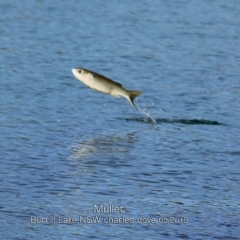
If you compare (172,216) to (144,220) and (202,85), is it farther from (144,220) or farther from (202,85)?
(202,85)

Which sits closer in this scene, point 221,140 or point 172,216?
point 172,216

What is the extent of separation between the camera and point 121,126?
13.4 meters

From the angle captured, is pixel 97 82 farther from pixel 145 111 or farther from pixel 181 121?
pixel 145 111

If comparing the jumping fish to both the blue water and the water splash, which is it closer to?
the blue water

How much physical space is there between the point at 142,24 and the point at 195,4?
3530 mm

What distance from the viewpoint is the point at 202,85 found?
16609 mm

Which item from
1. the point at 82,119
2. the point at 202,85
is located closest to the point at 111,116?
the point at 82,119

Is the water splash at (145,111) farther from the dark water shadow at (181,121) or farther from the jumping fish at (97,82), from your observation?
the jumping fish at (97,82)

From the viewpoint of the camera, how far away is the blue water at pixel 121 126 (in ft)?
30.3

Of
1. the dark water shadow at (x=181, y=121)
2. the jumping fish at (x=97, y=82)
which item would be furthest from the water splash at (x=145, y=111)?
the jumping fish at (x=97, y=82)

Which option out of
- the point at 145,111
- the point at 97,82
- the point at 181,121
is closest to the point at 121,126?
the point at 181,121

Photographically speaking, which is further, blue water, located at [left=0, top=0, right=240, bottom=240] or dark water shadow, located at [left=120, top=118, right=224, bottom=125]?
dark water shadow, located at [left=120, top=118, right=224, bottom=125]

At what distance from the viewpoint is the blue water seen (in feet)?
30.3

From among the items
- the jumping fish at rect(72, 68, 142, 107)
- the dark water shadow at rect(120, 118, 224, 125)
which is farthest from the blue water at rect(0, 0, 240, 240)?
the jumping fish at rect(72, 68, 142, 107)
